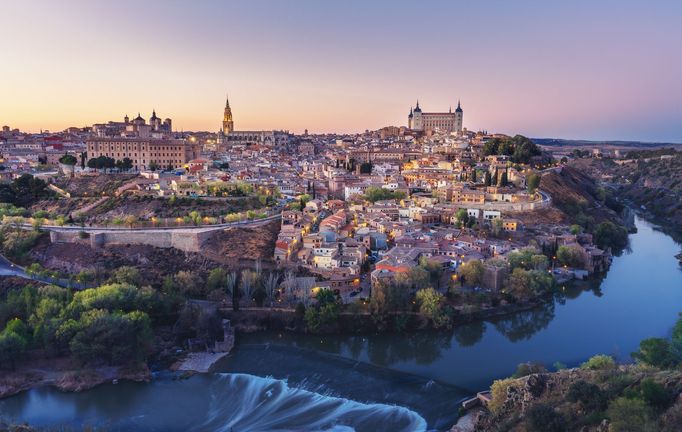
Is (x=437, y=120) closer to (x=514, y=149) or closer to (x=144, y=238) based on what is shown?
(x=514, y=149)

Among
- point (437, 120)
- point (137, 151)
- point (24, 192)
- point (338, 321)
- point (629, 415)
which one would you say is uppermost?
point (437, 120)

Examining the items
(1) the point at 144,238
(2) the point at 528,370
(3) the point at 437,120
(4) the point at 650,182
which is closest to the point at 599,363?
(2) the point at 528,370

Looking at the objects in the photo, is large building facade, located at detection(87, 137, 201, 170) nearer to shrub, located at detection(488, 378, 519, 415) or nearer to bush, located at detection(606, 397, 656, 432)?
shrub, located at detection(488, 378, 519, 415)

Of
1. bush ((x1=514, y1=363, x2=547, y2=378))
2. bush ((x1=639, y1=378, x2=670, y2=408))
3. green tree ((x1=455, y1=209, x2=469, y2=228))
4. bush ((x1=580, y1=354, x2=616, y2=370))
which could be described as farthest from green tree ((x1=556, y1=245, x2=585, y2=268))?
bush ((x1=639, y1=378, x2=670, y2=408))

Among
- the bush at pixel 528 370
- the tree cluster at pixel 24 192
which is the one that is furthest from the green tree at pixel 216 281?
the tree cluster at pixel 24 192

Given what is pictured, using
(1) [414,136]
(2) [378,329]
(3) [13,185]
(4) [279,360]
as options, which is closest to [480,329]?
(2) [378,329]

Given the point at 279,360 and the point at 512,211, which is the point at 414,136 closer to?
the point at 512,211
